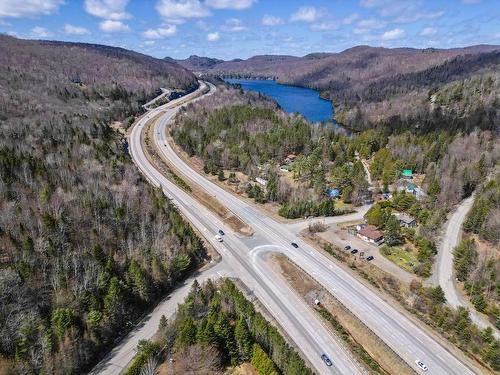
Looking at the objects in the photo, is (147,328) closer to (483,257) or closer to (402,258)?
(402,258)

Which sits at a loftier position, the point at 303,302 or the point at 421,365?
the point at 303,302

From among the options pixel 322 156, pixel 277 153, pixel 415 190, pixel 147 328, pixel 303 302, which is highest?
pixel 277 153

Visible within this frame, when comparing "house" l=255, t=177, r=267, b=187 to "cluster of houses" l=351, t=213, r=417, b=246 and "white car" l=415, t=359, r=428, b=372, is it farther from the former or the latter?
"white car" l=415, t=359, r=428, b=372

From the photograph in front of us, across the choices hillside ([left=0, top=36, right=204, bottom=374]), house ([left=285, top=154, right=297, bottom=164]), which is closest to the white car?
hillside ([left=0, top=36, right=204, bottom=374])

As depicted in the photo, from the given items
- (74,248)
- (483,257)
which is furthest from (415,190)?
(74,248)

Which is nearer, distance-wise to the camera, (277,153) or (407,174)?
(407,174)

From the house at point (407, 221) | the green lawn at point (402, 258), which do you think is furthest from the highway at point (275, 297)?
the house at point (407, 221)

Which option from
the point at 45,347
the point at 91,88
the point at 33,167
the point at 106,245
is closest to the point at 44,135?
the point at 33,167
